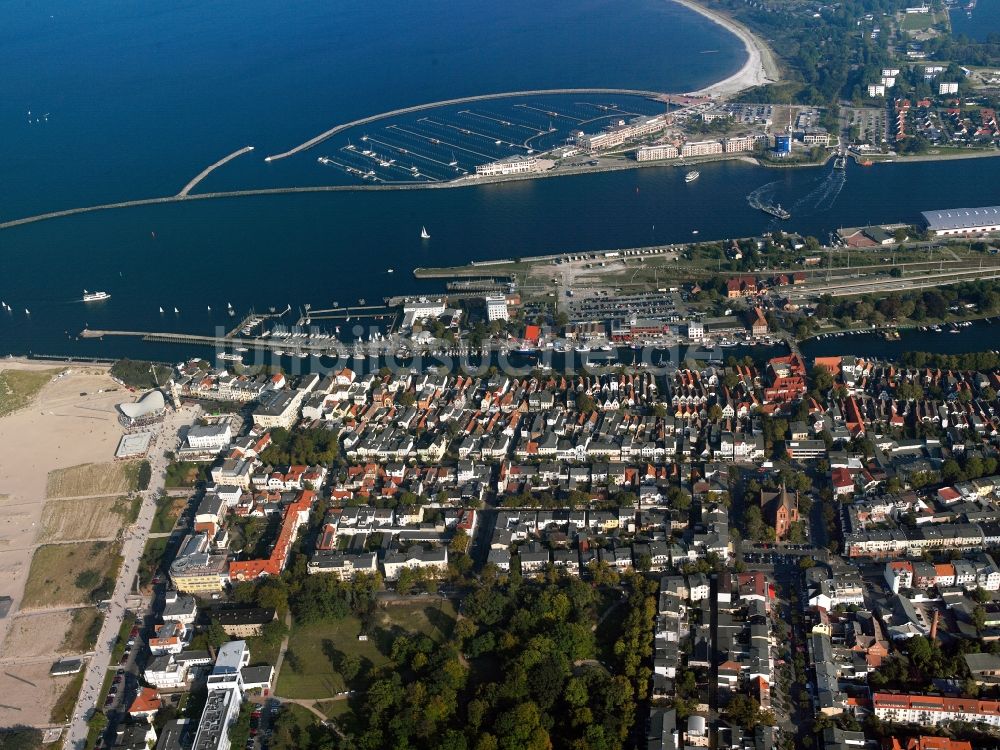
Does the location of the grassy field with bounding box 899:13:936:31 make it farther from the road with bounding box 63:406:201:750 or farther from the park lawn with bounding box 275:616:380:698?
the park lawn with bounding box 275:616:380:698

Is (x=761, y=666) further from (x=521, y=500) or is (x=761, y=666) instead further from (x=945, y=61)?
(x=945, y=61)

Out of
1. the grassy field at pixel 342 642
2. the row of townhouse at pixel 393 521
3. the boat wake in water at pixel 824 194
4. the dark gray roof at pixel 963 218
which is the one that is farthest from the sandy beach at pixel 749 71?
the grassy field at pixel 342 642

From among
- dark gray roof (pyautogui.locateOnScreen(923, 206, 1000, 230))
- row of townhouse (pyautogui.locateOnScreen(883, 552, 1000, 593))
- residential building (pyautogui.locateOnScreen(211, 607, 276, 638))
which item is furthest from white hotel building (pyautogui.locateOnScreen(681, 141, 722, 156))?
residential building (pyautogui.locateOnScreen(211, 607, 276, 638))

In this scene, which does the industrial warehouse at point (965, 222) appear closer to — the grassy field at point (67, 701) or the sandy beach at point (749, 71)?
the sandy beach at point (749, 71)

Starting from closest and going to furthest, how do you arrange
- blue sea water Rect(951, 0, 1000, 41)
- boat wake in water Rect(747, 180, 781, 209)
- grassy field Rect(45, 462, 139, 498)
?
grassy field Rect(45, 462, 139, 498)
boat wake in water Rect(747, 180, 781, 209)
blue sea water Rect(951, 0, 1000, 41)

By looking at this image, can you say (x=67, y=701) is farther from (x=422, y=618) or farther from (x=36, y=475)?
(x=36, y=475)

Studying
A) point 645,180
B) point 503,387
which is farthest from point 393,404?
point 645,180

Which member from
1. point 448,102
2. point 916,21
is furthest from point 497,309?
point 916,21
